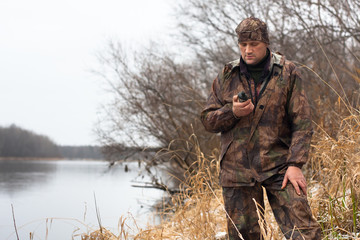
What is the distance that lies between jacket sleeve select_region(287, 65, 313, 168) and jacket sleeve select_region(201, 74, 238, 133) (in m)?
0.31

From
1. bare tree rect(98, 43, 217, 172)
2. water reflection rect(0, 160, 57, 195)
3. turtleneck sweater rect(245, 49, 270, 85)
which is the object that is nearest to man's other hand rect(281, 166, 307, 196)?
turtleneck sweater rect(245, 49, 270, 85)

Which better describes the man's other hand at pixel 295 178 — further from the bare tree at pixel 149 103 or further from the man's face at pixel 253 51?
the bare tree at pixel 149 103

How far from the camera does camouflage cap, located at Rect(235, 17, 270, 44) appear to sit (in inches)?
96.7

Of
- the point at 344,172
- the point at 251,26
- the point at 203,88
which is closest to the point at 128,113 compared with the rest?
the point at 203,88

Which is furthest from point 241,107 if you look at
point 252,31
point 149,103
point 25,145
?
point 25,145

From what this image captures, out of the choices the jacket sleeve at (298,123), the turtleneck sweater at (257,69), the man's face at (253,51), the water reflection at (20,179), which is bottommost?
the water reflection at (20,179)

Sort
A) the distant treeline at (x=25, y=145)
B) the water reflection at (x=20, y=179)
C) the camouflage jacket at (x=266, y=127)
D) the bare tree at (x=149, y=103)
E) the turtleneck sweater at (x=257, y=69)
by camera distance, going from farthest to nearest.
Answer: the distant treeline at (x=25, y=145)
the water reflection at (x=20, y=179)
the bare tree at (x=149, y=103)
the turtleneck sweater at (x=257, y=69)
the camouflage jacket at (x=266, y=127)

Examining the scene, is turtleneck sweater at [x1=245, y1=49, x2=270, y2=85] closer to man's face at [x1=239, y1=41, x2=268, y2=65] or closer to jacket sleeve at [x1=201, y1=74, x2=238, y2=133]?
man's face at [x1=239, y1=41, x2=268, y2=65]

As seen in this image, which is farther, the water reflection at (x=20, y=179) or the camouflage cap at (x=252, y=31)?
the water reflection at (x=20, y=179)

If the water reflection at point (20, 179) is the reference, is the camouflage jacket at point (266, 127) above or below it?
above

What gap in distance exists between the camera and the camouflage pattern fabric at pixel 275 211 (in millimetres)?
2283

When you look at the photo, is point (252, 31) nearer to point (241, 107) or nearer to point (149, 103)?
point (241, 107)

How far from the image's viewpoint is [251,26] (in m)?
2.46

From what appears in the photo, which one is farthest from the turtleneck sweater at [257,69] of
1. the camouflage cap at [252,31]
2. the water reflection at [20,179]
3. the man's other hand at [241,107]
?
the water reflection at [20,179]
